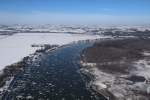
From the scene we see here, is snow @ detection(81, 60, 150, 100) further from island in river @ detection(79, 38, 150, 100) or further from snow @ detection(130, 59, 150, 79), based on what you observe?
snow @ detection(130, 59, 150, 79)

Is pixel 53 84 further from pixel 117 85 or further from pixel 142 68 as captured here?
pixel 142 68

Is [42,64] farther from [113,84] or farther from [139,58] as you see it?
[139,58]

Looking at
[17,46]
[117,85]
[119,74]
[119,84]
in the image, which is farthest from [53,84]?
[17,46]

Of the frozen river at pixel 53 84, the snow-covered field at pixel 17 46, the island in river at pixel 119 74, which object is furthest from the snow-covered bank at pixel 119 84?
the snow-covered field at pixel 17 46

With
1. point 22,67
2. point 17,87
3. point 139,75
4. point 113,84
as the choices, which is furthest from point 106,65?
point 17,87

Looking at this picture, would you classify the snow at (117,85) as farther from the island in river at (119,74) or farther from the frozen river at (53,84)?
the frozen river at (53,84)

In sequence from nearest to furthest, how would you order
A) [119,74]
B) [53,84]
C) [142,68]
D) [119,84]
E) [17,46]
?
[53,84]
[119,84]
[119,74]
[142,68]
[17,46]

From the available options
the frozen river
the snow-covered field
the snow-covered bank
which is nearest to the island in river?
the snow-covered bank
